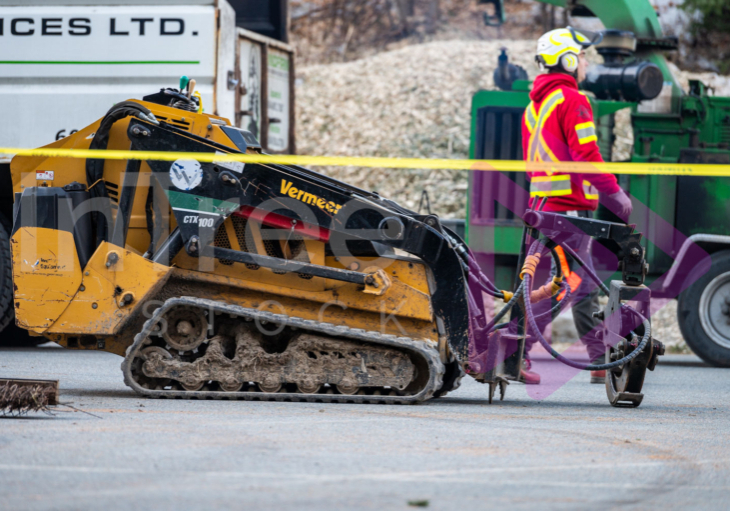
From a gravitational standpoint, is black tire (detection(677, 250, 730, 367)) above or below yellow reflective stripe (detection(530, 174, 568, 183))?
below

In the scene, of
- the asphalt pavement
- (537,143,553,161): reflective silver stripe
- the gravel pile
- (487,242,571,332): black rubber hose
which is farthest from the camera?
the gravel pile

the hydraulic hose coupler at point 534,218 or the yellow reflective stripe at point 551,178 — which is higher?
the yellow reflective stripe at point 551,178

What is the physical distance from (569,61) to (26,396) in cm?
394

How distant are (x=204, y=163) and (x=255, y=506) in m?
2.88

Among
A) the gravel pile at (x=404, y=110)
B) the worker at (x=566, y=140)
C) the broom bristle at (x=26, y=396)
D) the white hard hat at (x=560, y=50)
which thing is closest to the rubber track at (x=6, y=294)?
the broom bristle at (x=26, y=396)

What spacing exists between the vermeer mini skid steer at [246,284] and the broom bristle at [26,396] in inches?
26.0

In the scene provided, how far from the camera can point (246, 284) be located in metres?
5.63

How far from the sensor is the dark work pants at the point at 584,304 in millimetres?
6215

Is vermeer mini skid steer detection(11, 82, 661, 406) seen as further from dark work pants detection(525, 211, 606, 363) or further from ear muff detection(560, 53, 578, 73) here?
ear muff detection(560, 53, 578, 73)

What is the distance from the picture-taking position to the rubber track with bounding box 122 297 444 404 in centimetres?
543

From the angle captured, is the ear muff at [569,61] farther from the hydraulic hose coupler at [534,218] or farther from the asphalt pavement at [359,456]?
the asphalt pavement at [359,456]

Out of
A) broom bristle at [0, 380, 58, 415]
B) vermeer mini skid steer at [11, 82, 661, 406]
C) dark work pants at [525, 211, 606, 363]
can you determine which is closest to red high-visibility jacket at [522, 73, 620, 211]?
dark work pants at [525, 211, 606, 363]

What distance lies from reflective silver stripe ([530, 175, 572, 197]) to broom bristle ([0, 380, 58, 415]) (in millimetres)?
3336

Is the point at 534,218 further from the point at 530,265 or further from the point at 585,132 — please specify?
the point at 585,132
